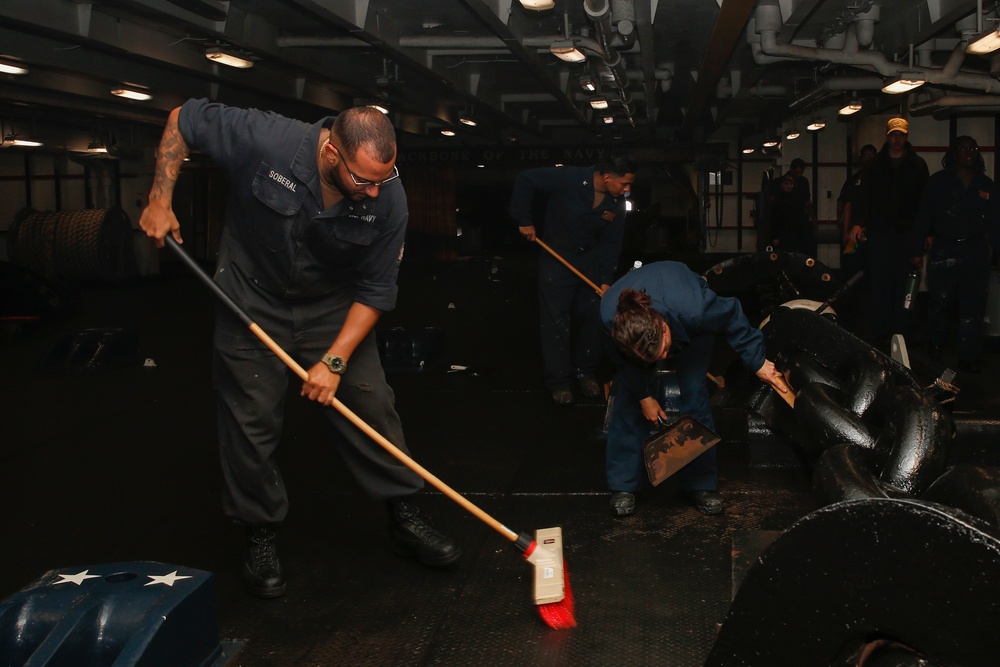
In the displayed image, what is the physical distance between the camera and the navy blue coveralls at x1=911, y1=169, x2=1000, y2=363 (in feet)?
22.9

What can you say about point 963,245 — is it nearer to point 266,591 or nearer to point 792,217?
point 792,217

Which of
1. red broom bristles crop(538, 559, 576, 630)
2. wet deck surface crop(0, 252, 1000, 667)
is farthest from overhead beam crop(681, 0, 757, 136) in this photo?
red broom bristles crop(538, 559, 576, 630)

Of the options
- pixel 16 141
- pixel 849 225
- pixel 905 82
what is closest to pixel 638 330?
pixel 905 82

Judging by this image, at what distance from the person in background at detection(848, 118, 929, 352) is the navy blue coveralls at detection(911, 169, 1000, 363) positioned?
45cm

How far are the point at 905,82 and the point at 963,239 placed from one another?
184 cm

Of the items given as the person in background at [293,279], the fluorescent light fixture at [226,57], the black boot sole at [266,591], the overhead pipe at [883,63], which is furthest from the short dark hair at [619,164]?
the fluorescent light fixture at [226,57]

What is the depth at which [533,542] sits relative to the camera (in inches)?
118

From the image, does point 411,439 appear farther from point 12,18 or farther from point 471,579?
point 12,18

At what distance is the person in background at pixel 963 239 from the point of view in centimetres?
698

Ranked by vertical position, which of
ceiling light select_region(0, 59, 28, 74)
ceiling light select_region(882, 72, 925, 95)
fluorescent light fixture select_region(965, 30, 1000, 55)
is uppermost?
ceiling light select_region(0, 59, 28, 74)

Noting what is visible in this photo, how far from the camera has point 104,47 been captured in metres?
8.12

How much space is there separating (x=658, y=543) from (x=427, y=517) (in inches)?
36.6

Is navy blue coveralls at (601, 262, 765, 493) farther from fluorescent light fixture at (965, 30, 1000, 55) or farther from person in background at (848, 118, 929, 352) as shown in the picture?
person in background at (848, 118, 929, 352)

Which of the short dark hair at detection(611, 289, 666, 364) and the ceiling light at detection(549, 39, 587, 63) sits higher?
the ceiling light at detection(549, 39, 587, 63)
